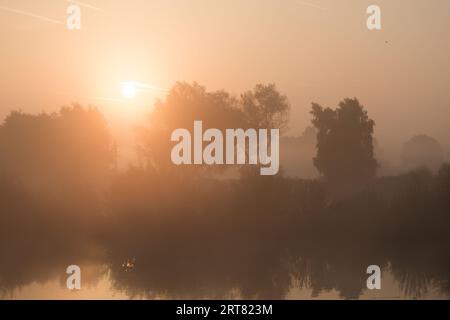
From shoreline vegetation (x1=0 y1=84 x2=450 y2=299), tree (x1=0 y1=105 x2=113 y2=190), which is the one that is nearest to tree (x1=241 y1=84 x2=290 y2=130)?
shoreline vegetation (x1=0 y1=84 x2=450 y2=299)

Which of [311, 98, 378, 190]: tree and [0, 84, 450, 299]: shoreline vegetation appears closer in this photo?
[0, 84, 450, 299]: shoreline vegetation

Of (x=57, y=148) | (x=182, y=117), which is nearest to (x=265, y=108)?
(x=182, y=117)

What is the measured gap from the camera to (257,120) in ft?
82.1

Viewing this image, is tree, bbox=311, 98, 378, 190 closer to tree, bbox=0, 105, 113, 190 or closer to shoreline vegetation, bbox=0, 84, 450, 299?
shoreline vegetation, bbox=0, 84, 450, 299

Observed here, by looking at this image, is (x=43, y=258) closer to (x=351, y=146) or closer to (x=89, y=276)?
(x=89, y=276)

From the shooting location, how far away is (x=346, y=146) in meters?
26.6

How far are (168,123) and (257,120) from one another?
3944 millimetres

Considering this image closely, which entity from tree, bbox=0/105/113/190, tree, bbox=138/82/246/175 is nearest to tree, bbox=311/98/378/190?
tree, bbox=138/82/246/175

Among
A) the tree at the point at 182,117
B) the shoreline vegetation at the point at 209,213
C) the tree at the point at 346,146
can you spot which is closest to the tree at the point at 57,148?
the shoreline vegetation at the point at 209,213

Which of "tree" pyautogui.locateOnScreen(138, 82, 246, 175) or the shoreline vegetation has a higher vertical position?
"tree" pyautogui.locateOnScreen(138, 82, 246, 175)

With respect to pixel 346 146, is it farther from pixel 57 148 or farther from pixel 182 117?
pixel 57 148

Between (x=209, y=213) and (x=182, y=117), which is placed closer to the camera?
(x=209, y=213)

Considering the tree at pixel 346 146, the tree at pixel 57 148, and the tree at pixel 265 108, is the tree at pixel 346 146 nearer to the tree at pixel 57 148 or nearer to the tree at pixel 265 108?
the tree at pixel 265 108

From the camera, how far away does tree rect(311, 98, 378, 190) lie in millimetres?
24344
